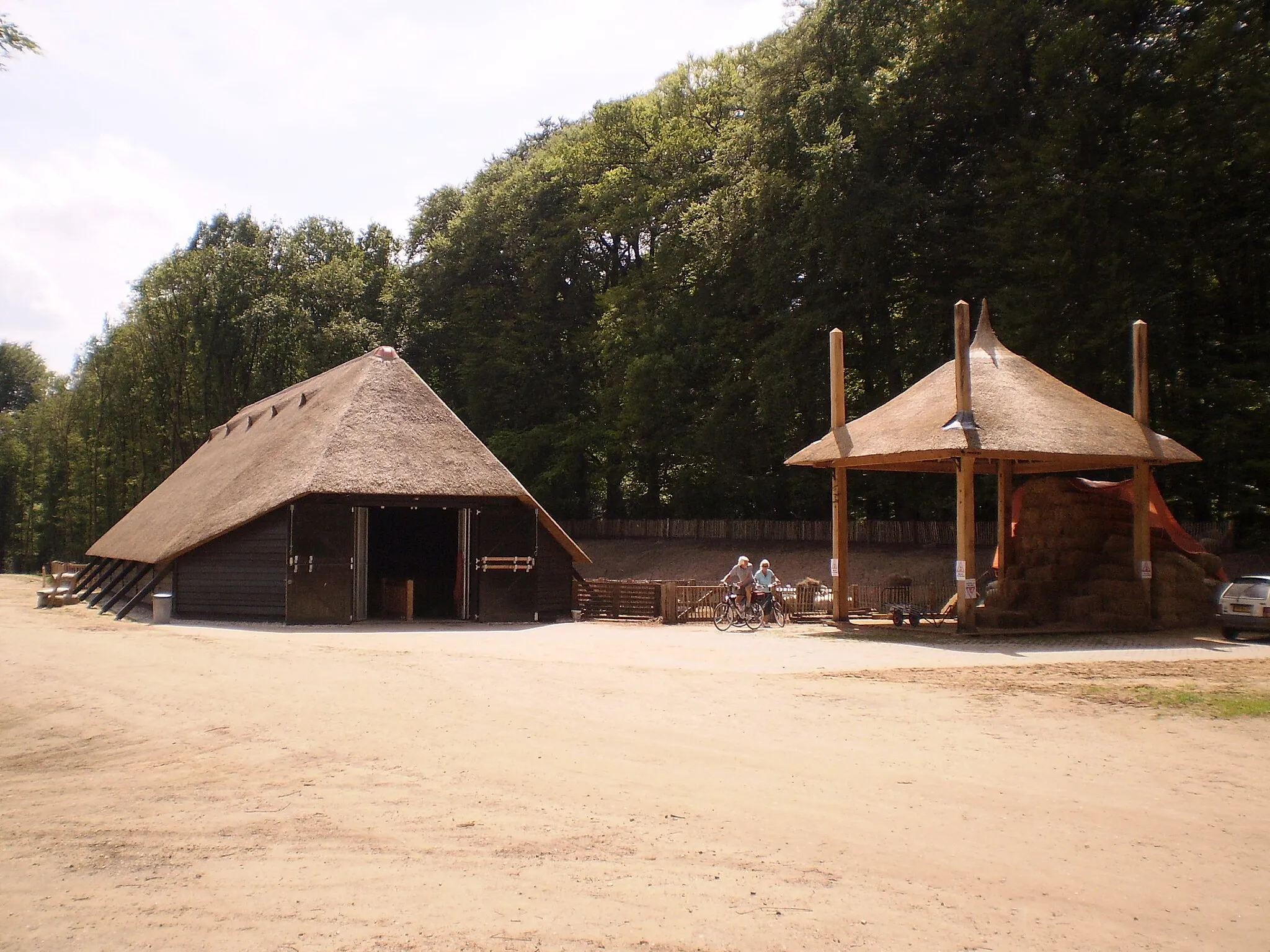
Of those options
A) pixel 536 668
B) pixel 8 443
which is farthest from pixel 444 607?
pixel 8 443

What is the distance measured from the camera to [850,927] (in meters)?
5.66

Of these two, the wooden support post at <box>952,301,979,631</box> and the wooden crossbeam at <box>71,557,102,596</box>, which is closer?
the wooden support post at <box>952,301,979,631</box>

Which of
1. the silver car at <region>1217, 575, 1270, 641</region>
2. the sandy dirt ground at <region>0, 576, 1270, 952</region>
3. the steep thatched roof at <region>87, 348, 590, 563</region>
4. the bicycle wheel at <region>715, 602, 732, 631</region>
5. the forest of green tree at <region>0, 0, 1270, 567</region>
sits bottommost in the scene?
the sandy dirt ground at <region>0, 576, 1270, 952</region>

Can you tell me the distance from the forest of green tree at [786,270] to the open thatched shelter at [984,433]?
6064 millimetres

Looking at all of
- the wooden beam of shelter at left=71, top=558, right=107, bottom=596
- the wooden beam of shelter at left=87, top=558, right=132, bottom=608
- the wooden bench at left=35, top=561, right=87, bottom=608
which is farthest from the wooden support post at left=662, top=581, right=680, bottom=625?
the wooden beam of shelter at left=71, top=558, right=107, bottom=596

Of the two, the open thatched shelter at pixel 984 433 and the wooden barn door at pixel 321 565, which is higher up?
the open thatched shelter at pixel 984 433

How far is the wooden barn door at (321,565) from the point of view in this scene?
22.8 metres

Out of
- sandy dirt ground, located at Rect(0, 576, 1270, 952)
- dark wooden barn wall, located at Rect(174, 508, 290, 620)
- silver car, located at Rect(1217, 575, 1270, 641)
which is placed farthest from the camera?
dark wooden barn wall, located at Rect(174, 508, 290, 620)

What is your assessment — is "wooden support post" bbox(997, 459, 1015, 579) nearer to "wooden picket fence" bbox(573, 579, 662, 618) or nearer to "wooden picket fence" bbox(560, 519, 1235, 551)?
"wooden picket fence" bbox(560, 519, 1235, 551)

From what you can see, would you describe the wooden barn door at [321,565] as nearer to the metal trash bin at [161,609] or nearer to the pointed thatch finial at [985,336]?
the metal trash bin at [161,609]

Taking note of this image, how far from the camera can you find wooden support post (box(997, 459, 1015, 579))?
2475 cm

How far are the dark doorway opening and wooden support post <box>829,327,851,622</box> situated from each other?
11.2 meters

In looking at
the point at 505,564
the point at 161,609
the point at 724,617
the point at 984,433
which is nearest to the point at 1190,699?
the point at 984,433

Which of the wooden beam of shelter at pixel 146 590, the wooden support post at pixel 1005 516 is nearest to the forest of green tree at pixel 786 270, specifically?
the wooden support post at pixel 1005 516
